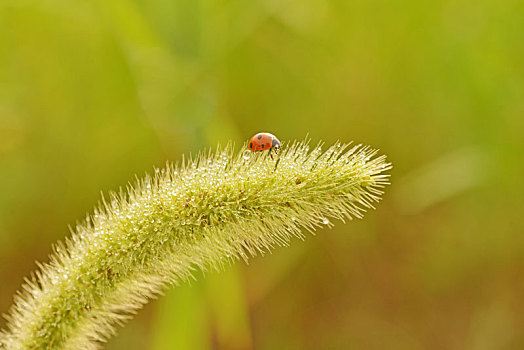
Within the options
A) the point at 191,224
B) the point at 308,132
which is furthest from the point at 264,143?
the point at 308,132

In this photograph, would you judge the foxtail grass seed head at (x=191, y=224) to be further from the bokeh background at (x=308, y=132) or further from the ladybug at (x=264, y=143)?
the bokeh background at (x=308, y=132)

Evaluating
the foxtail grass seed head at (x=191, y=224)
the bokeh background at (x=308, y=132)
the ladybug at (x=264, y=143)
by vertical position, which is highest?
the bokeh background at (x=308, y=132)

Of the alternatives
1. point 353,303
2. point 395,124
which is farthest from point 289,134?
point 353,303

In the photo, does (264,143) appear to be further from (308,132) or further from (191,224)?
(308,132)

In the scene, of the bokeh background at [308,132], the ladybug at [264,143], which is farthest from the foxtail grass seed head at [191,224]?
the bokeh background at [308,132]

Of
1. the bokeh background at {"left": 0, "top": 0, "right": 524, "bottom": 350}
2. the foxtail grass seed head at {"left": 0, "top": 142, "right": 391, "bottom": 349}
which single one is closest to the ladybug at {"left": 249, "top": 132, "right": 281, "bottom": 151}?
the foxtail grass seed head at {"left": 0, "top": 142, "right": 391, "bottom": 349}

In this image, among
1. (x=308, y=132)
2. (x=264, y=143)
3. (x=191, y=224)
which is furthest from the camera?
(x=308, y=132)
